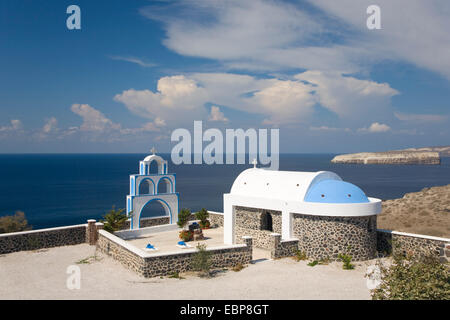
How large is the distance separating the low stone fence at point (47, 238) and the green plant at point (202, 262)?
8.66 m

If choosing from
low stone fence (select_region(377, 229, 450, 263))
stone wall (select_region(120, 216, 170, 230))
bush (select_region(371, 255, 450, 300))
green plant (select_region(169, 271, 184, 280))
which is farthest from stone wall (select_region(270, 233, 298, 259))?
stone wall (select_region(120, 216, 170, 230))

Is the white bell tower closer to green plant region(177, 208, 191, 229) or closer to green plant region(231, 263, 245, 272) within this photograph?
green plant region(177, 208, 191, 229)

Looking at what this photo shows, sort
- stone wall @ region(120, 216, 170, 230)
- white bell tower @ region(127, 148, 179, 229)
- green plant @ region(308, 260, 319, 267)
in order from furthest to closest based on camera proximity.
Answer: stone wall @ region(120, 216, 170, 230)
white bell tower @ region(127, 148, 179, 229)
green plant @ region(308, 260, 319, 267)

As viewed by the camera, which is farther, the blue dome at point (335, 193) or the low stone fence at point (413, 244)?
the blue dome at point (335, 193)

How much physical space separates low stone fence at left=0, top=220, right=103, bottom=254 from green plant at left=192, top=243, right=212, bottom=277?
28.4 ft

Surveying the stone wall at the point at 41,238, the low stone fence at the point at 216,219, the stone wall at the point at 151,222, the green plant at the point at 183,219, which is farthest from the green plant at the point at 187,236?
the stone wall at the point at 41,238

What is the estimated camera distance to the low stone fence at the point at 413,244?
1727cm

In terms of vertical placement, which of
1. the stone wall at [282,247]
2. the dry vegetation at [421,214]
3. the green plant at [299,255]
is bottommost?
the dry vegetation at [421,214]

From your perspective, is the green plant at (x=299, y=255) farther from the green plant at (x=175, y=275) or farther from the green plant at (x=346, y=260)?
the green plant at (x=175, y=275)

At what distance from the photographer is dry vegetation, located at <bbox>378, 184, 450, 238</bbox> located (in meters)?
31.0

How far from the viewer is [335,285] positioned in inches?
576

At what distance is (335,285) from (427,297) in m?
4.95
